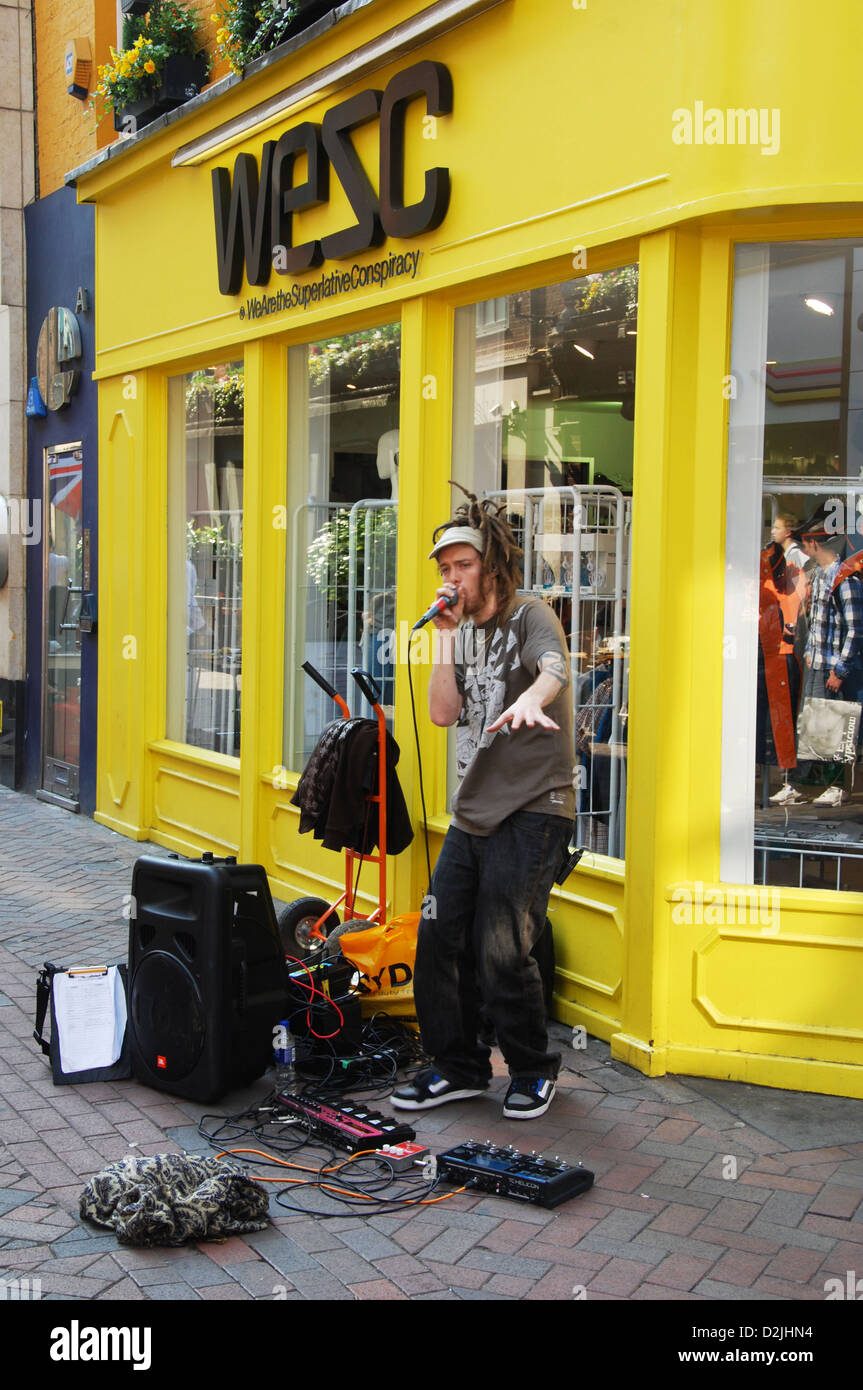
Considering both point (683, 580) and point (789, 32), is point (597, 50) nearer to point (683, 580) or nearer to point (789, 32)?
point (789, 32)

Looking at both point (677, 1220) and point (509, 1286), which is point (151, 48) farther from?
point (509, 1286)

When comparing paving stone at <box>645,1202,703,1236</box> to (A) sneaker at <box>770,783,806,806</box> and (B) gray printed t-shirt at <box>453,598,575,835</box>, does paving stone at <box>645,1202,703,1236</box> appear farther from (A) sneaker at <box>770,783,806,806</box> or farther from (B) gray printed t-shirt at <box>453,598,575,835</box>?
(A) sneaker at <box>770,783,806,806</box>

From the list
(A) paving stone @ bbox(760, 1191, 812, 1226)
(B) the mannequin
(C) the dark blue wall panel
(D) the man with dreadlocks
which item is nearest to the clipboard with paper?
(D) the man with dreadlocks

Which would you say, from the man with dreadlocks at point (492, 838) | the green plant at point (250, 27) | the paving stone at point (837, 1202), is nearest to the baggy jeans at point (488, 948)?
the man with dreadlocks at point (492, 838)

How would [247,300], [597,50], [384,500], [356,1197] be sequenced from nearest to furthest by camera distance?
[356,1197] < [597,50] < [384,500] < [247,300]

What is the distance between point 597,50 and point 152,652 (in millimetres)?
5437

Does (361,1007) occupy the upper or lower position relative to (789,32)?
lower

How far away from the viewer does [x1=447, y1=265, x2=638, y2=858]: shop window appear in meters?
5.70

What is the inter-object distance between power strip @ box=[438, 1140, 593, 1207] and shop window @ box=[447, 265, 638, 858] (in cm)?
168

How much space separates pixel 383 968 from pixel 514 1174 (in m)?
1.52

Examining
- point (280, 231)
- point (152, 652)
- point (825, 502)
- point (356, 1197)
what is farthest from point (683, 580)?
point (152, 652)

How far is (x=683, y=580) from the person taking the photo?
505 cm

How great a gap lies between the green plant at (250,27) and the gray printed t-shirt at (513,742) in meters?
4.52

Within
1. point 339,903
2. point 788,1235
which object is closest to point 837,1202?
point 788,1235
